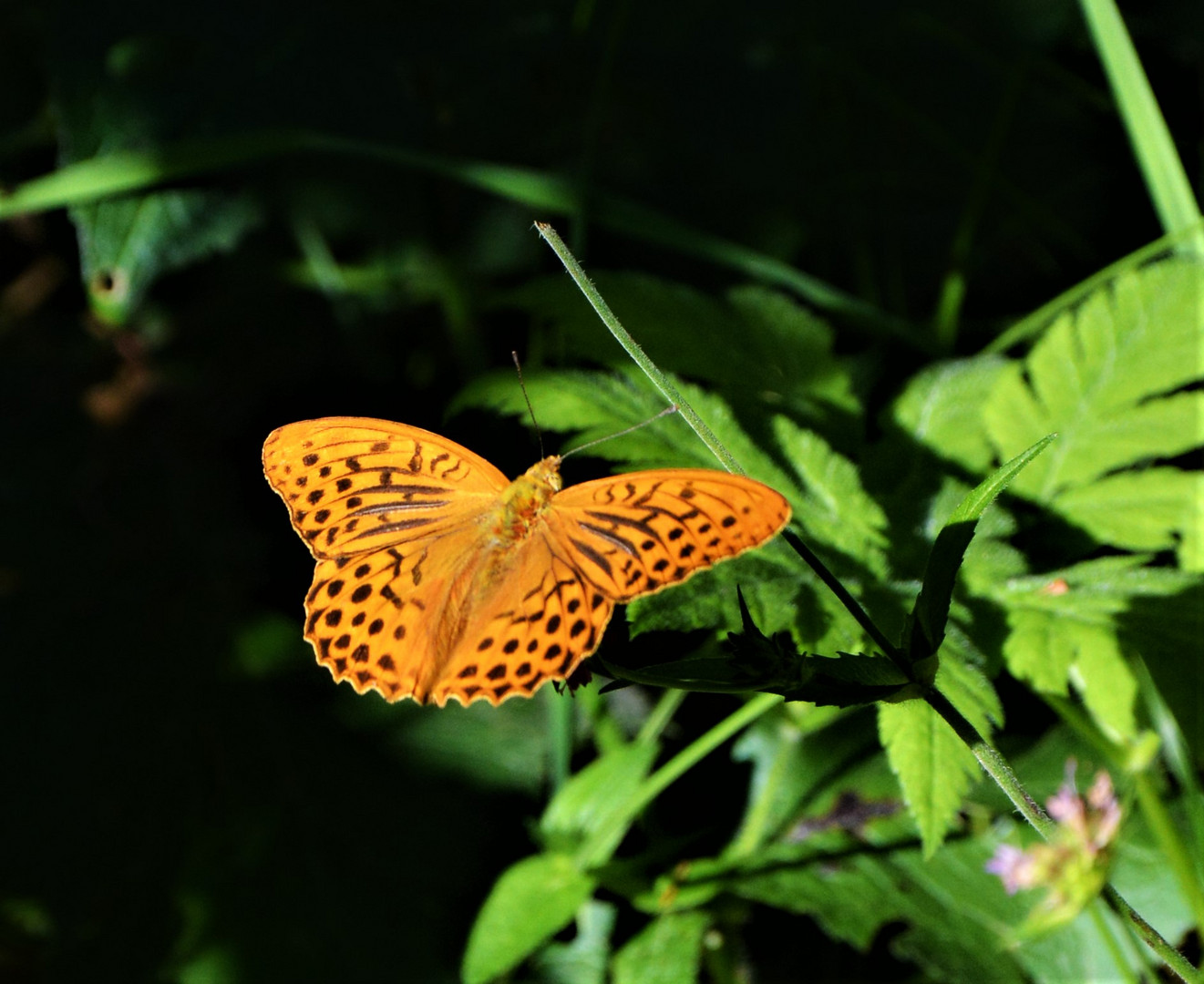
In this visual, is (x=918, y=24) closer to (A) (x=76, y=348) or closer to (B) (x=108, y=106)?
(B) (x=108, y=106)

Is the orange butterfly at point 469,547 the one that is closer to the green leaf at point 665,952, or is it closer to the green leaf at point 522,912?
the green leaf at point 522,912

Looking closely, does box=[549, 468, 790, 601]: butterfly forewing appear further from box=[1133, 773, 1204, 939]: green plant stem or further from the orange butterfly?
box=[1133, 773, 1204, 939]: green plant stem

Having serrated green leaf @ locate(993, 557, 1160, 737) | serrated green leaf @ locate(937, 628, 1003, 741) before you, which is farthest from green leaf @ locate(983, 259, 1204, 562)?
serrated green leaf @ locate(937, 628, 1003, 741)

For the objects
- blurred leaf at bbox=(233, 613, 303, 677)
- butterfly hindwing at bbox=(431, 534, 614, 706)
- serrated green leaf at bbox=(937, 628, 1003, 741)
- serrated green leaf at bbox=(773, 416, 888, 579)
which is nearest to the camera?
butterfly hindwing at bbox=(431, 534, 614, 706)

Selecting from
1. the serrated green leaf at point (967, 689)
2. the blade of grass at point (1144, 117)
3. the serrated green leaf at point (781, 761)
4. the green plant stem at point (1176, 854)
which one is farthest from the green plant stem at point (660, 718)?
the blade of grass at point (1144, 117)

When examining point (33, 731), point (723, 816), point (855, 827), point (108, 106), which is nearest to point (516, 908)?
point (723, 816)
